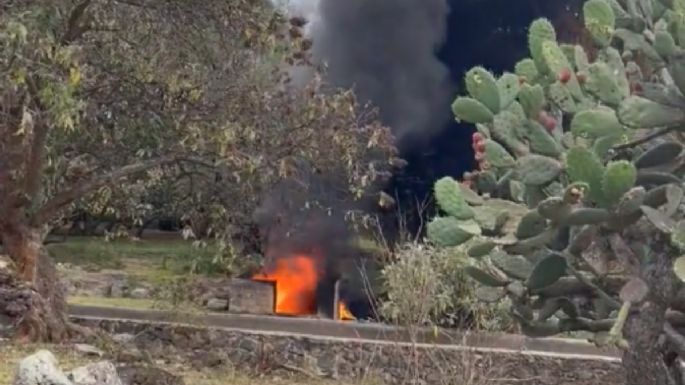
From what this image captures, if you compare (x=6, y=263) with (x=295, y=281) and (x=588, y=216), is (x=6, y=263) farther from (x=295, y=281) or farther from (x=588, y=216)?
(x=588, y=216)

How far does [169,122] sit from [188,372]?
90.6 inches

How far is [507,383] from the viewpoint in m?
8.31

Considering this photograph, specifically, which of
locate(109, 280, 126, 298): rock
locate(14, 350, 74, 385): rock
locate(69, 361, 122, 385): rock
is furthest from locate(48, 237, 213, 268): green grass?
locate(14, 350, 74, 385): rock

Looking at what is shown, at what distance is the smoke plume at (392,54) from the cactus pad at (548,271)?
28.3ft

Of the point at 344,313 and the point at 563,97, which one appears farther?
the point at 344,313

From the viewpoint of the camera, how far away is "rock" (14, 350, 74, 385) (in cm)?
517

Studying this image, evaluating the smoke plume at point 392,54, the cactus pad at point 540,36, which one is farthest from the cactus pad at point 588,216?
the smoke plume at point 392,54

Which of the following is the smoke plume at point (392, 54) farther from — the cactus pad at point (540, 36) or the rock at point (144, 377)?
the cactus pad at point (540, 36)

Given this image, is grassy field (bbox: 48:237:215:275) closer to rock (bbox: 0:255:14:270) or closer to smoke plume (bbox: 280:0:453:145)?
smoke plume (bbox: 280:0:453:145)

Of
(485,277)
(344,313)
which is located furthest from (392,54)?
(485,277)

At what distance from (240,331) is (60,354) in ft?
6.09

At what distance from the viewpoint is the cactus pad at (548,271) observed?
369cm

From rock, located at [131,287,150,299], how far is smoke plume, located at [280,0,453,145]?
3.77 m

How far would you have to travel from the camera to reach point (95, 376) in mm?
5762
